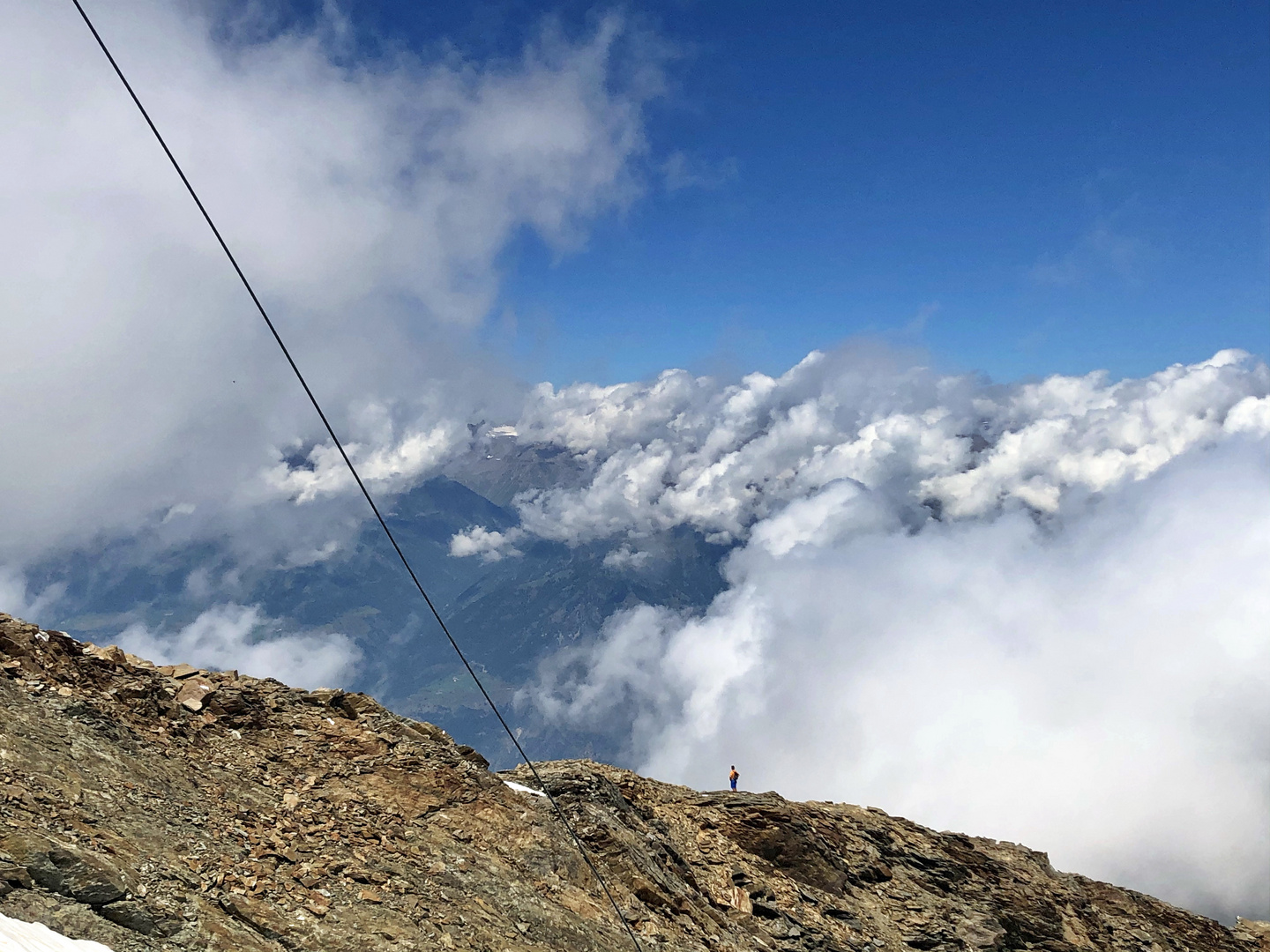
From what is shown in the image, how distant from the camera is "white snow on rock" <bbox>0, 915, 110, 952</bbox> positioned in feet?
35.3

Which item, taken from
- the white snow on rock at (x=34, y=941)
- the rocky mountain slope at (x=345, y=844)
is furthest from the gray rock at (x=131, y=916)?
the white snow on rock at (x=34, y=941)

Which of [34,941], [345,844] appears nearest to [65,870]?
[34,941]

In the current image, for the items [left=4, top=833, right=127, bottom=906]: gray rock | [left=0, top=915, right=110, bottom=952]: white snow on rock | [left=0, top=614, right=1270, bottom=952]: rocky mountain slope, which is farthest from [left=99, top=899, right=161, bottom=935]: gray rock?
[left=0, top=915, right=110, bottom=952]: white snow on rock

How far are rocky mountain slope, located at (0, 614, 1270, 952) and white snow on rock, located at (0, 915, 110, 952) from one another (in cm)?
34

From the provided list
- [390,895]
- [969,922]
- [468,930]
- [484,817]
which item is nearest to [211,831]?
[390,895]

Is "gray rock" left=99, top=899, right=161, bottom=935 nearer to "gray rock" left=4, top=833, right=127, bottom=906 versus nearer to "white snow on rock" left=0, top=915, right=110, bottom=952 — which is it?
"gray rock" left=4, top=833, right=127, bottom=906

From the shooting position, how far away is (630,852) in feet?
91.5

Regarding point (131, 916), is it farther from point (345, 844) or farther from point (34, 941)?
point (345, 844)

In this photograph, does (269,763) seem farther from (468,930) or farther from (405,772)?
(468,930)

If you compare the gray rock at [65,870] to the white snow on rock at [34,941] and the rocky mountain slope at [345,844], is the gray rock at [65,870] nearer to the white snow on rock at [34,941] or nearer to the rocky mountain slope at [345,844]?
the rocky mountain slope at [345,844]

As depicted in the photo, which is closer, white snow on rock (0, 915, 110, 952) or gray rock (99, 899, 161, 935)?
white snow on rock (0, 915, 110, 952)

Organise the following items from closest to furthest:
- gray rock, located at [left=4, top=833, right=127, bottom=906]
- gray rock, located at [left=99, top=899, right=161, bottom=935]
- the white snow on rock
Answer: the white snow on rock, gray rock, located at [left=4, top=833, right=127, bottom=906], gray rock, located at [left=99, top=899, right=161, bottom=935]

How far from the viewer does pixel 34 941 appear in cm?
1135

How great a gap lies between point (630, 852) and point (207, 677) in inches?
673
